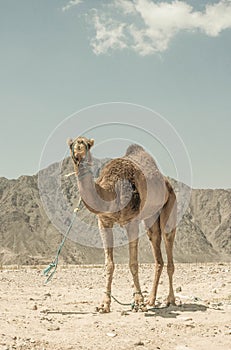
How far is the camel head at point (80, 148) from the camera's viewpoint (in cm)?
1037

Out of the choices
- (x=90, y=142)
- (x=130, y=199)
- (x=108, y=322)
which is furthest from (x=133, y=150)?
(x=108, y=322)

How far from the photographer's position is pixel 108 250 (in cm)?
1176

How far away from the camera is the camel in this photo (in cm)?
1045

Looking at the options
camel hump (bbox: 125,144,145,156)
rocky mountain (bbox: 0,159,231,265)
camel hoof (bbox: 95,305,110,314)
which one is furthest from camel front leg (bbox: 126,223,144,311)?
rocky mountain (bbox: 0,159,231,265)

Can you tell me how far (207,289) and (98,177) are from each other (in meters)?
7.19

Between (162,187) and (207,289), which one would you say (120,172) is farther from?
(207,289)

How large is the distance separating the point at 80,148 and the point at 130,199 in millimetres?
1844

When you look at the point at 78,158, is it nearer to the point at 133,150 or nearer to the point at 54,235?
the point at 133,150

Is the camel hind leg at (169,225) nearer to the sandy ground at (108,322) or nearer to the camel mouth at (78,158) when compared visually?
the sandy ground at (108,322)

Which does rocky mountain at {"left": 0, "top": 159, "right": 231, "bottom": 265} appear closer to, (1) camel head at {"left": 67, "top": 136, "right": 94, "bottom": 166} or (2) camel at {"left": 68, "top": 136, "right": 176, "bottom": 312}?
(2) camel at {"left": 68, "top": 136, "right": 176, "bottom": 312}

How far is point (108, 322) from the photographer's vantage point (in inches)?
409

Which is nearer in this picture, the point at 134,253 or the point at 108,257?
the point at 108,257

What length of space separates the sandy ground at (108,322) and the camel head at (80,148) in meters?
3.30

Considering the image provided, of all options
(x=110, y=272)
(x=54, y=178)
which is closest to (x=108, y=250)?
(x=110, y=272)
